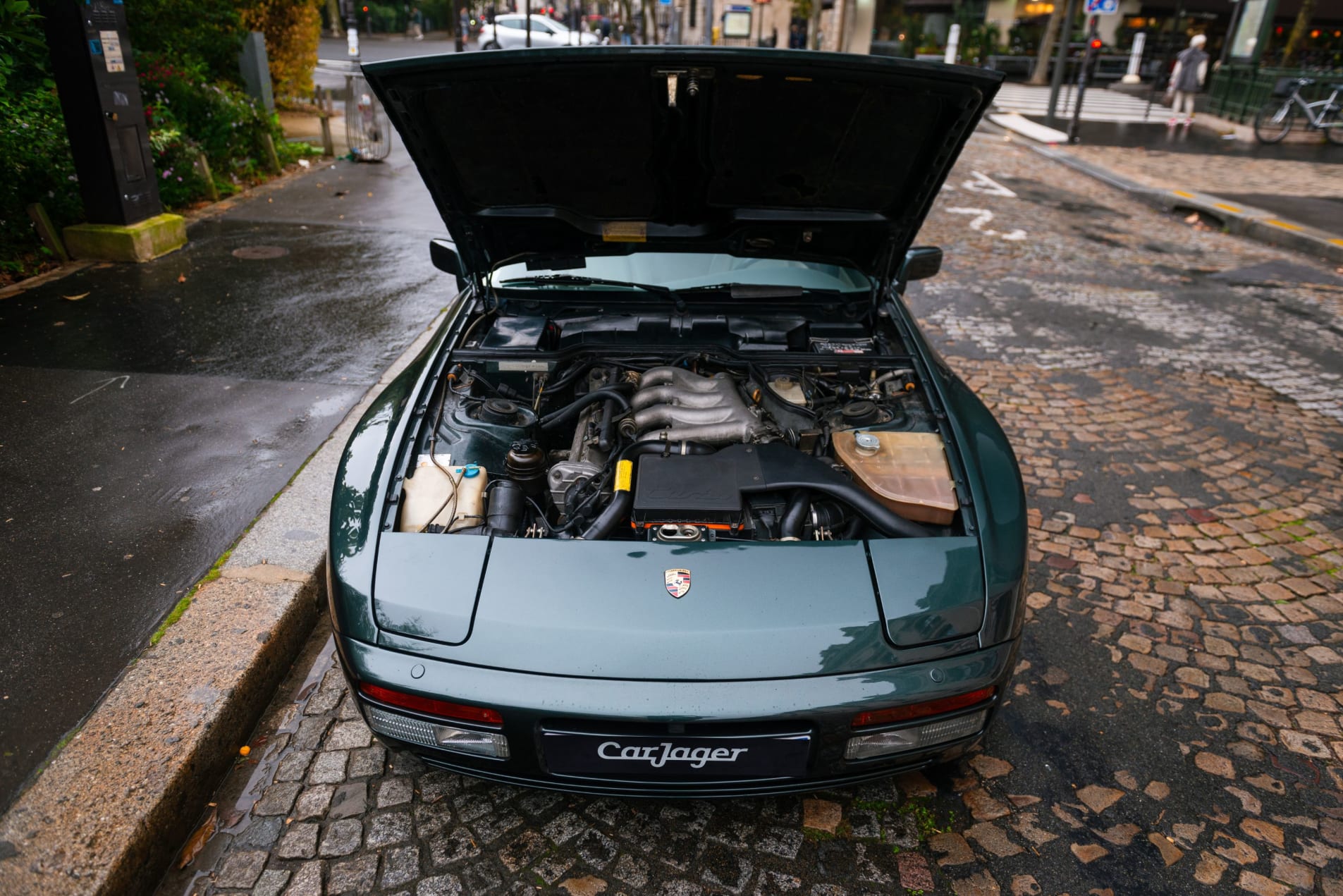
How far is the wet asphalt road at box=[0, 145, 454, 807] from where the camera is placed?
3002 millimetres

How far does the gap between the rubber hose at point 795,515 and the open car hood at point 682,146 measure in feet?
4.57

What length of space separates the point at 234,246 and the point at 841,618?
7.56 m

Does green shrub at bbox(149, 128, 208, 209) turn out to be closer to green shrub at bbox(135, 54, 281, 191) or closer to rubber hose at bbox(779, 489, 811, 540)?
green shrub at bbox(135, 54, 281, 191)

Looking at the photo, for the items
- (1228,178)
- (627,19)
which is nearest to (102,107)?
(1228,178)

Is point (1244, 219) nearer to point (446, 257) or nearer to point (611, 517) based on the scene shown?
point (446, 257)

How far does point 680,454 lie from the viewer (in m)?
2.83

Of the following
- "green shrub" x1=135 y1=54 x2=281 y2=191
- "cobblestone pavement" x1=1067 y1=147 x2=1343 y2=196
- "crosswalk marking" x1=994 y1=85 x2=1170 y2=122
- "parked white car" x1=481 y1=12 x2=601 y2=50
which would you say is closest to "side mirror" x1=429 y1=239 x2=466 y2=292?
"green shrub" x1=135 y1=54 x2=281 y2=191

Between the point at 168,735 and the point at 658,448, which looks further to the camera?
the point at 658,448

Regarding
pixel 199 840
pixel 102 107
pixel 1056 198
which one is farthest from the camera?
pixel 1056 198

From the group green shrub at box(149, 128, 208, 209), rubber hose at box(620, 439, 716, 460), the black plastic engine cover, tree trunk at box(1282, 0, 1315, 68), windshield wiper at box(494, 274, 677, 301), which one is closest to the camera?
the black plastic engine cover

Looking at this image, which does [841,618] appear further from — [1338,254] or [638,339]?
[1338,254]

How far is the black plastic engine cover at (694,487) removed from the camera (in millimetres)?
2467

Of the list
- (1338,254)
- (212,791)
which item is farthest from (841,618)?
(1338,254)

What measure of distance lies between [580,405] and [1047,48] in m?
28.8
